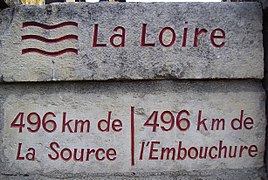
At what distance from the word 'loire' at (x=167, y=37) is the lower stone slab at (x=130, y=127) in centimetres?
19

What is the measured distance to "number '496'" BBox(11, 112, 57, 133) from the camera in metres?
1.77

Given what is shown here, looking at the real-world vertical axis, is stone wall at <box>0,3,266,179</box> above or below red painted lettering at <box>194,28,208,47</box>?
below

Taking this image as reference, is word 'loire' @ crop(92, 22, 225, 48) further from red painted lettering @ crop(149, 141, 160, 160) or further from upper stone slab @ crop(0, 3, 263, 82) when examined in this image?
red painted lettering @ crop(149, 141, 160, 160)

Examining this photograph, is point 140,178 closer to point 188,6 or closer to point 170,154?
→ point 170,154

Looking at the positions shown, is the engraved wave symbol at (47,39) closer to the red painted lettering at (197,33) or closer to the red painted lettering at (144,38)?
the red painted lettering at (144,38)

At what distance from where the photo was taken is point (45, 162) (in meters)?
1.78

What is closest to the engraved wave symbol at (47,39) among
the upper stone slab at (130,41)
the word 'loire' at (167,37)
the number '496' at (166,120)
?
the upper stone slab at (130,41)

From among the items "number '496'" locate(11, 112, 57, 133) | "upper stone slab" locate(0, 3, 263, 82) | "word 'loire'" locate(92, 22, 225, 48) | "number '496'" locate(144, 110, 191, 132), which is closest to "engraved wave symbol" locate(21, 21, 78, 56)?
"upper stone slab" locate(0, 3, 263, 82)

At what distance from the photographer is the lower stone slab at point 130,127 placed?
1.77m

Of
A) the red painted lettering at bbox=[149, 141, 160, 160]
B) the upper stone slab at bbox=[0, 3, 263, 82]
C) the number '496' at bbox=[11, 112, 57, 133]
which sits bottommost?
the red painted lettering at bbox=[149, 141, 160, 160]

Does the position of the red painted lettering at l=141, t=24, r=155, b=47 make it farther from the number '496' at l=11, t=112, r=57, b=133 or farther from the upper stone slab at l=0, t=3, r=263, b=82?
the number '496' at l=11, t=112, r=57, b=133

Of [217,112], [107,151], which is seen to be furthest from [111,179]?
[217,112]

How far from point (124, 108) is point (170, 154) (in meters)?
0.32

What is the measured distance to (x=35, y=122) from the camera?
1771 millimetres
